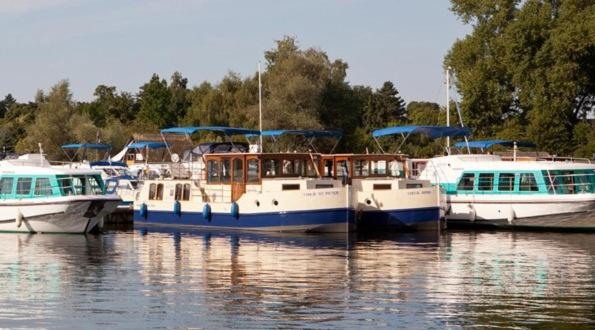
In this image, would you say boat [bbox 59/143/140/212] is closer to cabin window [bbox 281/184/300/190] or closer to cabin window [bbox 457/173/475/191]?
cabin window [bbox 281/184/300/190]

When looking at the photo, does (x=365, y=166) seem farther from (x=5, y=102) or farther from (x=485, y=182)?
(x=5, y=102)

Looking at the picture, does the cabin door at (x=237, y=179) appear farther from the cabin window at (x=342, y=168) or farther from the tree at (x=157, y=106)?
the tree at (x=157, y=106)

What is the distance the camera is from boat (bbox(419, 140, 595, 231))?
4725cm

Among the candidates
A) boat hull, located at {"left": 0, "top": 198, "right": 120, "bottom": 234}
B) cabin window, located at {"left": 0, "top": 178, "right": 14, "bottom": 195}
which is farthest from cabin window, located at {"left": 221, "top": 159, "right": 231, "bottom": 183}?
cabin window, located at {"left": 0, "top": 178, "right": 14, "bottom": 195}

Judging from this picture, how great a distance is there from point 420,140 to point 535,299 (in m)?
67.8

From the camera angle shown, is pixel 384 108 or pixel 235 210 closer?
pixel 235 210

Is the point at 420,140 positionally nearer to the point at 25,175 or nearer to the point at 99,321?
the point at 25,175

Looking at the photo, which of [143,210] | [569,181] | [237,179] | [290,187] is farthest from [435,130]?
[143,210]

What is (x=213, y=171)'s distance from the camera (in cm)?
4741

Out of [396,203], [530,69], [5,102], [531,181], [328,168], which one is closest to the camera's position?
[396,203]

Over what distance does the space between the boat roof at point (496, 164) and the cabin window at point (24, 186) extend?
18.7m

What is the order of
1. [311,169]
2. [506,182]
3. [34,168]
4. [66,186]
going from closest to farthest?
[66,186]
[34,168]
[311,169]
[506,182]

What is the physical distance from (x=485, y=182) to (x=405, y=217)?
524 centimetres

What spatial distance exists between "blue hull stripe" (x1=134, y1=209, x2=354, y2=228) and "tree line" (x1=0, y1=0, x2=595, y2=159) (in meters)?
34.5
